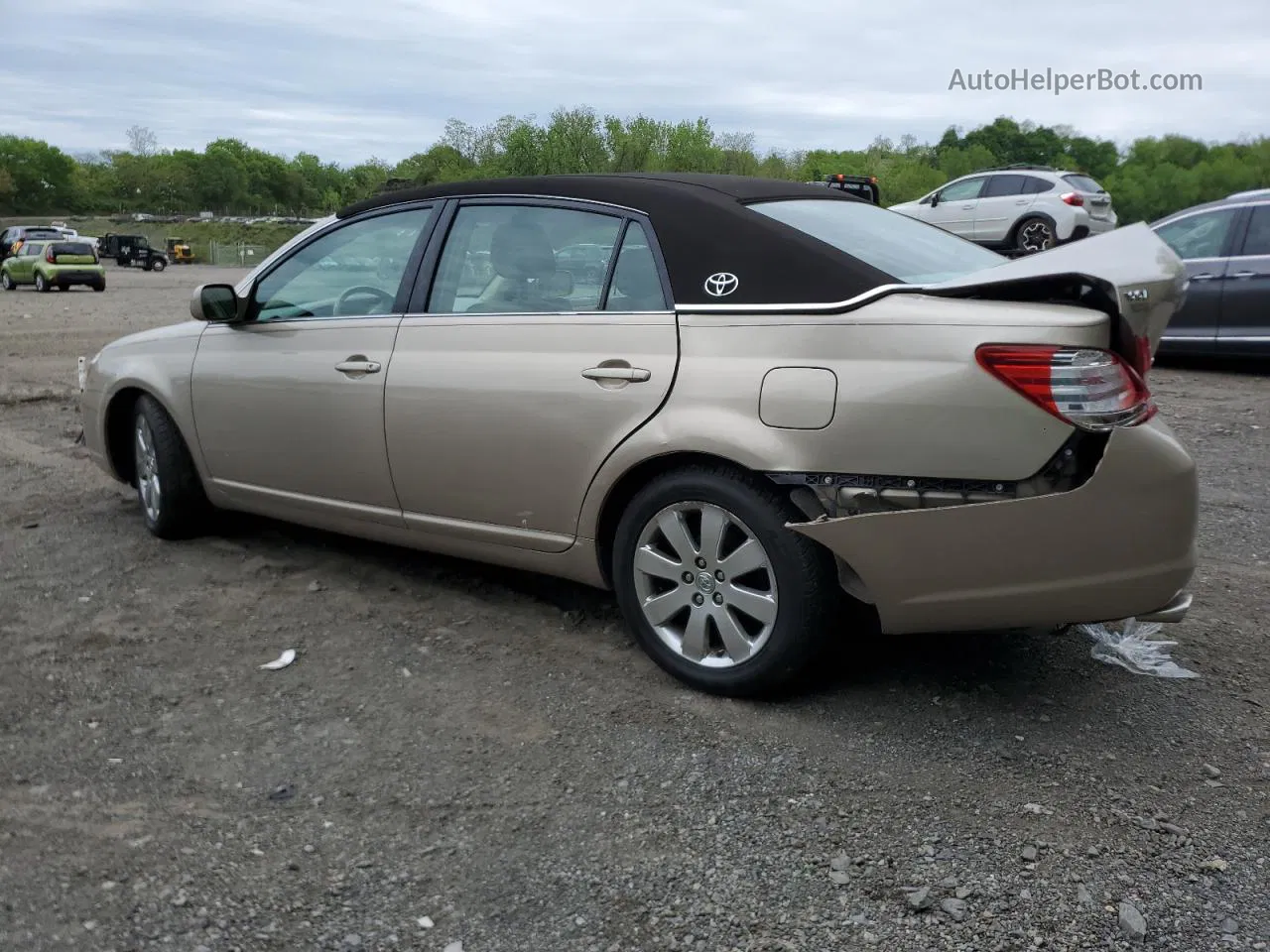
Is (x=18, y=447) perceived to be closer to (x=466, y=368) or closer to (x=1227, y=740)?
(x=466, y=368)

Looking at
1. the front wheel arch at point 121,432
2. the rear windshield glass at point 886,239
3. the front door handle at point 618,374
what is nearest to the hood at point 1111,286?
the rear windshield glass at point 886,239

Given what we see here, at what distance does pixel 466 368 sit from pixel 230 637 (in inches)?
50.9

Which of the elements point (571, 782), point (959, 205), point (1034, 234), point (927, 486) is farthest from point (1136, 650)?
point (959, 205)

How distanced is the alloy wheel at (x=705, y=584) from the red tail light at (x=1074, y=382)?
87 cm

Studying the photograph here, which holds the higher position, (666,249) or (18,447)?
(666,249)

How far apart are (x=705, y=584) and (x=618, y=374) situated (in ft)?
2.33

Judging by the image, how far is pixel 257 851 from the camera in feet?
9.57

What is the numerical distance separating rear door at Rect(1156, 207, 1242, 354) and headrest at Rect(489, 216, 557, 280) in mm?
8248

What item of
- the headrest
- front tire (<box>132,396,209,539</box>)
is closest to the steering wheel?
the headrest

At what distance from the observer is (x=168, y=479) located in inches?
213

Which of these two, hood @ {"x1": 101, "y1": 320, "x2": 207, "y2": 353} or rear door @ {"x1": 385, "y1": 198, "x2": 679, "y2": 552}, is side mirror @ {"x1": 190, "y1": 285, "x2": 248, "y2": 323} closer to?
hood @ {"x1": 101, "y1": 320, "x2": 207, "y2": 353}

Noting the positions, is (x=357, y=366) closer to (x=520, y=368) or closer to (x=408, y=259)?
(x=408, y=259)

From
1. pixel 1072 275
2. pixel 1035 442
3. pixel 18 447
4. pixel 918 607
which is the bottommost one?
pixel 18 447

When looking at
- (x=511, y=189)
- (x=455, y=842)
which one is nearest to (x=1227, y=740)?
(x=455, y=842)
